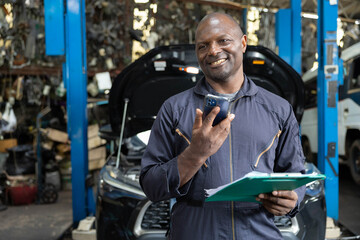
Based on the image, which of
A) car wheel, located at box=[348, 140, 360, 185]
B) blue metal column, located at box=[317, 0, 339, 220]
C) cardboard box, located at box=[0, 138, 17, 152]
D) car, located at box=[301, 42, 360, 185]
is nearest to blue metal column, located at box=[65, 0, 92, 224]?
blue metal column, located at box=[317, 0, 339, 220]

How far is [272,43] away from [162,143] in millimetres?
7459

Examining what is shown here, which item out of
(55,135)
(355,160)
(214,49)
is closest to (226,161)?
(214,49)

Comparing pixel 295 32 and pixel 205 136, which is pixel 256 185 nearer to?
pixel 205 136

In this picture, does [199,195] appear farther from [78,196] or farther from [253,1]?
[253,1]

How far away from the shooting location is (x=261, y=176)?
1.09m

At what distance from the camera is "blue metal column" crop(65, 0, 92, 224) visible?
13.2ft

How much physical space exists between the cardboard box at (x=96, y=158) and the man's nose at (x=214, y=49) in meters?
4.63

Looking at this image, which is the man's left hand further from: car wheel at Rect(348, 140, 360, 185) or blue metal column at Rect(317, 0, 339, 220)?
car wheel at Rect(348, 140, 360, 185)

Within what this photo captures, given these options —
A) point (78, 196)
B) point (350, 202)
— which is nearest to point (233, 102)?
point (78, 196)

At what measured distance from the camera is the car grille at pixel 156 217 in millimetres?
2355

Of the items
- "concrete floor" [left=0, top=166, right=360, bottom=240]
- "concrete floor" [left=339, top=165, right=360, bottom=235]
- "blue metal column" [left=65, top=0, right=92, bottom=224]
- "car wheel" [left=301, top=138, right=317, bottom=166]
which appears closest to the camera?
"blue metal column" [left=65, top=0, right=92, bottom=224]

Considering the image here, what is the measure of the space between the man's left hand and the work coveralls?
0.07 meters

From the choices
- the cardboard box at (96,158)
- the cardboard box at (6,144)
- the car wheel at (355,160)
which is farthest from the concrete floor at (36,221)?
the car wheel at (355,160)

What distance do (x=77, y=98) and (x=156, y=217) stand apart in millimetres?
2145
